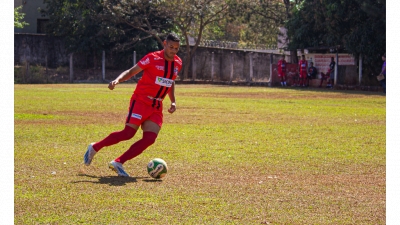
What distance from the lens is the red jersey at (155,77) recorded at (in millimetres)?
9055

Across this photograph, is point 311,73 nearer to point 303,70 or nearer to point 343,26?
point 303,70

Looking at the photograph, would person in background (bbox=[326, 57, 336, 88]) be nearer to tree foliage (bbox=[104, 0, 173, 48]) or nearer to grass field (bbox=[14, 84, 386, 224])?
tree foliage (bbox=[104, 0, 173, 48])

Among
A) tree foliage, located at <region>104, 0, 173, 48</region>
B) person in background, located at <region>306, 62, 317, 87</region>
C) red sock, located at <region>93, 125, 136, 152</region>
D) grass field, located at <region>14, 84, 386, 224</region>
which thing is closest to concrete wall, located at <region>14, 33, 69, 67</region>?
tree foliage, located at <region>104, 0, 173, 48</region>

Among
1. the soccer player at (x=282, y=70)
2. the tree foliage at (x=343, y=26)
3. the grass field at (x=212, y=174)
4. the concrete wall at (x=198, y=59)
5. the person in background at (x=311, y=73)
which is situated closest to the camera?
the grass field at (x=212, y=174)

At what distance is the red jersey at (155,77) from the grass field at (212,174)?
3.43ft

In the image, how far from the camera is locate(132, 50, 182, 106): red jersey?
905 cm

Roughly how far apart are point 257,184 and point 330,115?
1218cm

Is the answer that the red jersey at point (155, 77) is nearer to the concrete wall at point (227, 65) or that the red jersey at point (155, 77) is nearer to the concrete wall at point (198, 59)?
the concrete wall at point (198, 59)

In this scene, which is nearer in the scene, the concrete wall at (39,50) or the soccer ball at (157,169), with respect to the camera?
the soccer ball at (157,169)

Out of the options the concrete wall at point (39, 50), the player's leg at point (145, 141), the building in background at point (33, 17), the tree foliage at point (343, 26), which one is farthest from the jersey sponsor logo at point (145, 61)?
the building in background at point (33, 17)

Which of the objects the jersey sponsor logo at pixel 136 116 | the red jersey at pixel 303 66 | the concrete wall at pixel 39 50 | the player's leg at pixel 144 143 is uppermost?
the concrete wall at pixel 39 50

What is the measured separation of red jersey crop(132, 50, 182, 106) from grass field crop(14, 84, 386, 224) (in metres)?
1.04

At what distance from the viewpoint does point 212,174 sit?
30.1ft

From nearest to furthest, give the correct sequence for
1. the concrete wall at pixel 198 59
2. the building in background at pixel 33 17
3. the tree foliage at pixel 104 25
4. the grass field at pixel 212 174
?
the grass field at pixel 212 174 → the tree foliage at pixel 104 25 → the concrete wall at pixel 198 59 → the building in background at pixel 33 17
